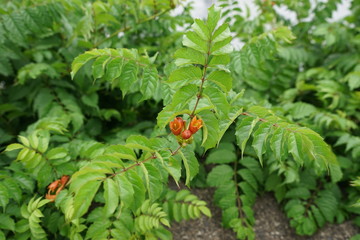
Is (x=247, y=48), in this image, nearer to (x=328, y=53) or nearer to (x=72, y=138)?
(x=72, y=138)

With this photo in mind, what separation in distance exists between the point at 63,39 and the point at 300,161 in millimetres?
2003

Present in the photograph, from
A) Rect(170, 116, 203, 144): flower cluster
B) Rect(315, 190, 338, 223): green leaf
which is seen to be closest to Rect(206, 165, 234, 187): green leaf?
Rect(315, 190, 338, 223): green leaf

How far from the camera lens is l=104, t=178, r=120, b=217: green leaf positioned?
0.74 m

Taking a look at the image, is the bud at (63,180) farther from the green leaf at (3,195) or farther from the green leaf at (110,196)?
the green leaf at (110,196)

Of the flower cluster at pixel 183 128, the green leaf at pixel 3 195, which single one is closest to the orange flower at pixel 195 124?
the flower cluster at pixel 183 128

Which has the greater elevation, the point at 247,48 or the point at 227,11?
the point at 227,11

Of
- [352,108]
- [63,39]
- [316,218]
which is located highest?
[63,39]

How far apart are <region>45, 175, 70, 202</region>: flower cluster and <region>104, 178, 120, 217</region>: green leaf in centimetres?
59

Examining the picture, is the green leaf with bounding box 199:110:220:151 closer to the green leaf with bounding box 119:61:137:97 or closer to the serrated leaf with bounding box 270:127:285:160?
the serrated leaf with bounding box 270:127:285:160

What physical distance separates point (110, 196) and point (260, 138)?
1.73 feet


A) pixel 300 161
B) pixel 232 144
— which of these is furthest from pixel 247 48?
pixel 300 161

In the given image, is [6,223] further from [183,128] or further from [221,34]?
[221,34]

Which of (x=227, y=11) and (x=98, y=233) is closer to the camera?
(x=98, y=233)

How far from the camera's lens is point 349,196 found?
1.88m
